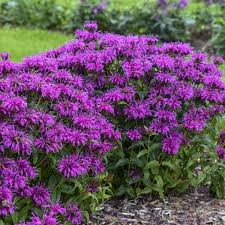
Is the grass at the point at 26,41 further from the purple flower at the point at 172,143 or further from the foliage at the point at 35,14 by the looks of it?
the purple flower at the point at 172,143

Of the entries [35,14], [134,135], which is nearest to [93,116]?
[134,135]

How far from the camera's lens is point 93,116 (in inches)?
163

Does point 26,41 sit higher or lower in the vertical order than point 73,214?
higher

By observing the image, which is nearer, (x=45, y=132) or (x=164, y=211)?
(x=45, y=132)

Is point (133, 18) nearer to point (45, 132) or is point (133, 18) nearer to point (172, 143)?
point (172, 143)

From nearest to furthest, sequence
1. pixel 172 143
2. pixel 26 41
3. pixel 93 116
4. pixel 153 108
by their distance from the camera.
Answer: pixel 93 116, pixel 172 143, pixel 153 108, pixel 26 41

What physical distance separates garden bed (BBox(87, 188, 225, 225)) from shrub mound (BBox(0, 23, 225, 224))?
162mm

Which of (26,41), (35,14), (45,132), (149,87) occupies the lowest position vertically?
(45,132)

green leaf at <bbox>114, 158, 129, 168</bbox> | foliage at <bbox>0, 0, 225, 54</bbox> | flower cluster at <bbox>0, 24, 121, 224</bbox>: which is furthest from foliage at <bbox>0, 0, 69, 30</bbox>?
flower cluster at <bbox>0, 24, 121, 224</bbox>

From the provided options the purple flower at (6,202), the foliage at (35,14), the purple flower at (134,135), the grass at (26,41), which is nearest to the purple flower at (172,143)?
the purple flower at (134,135)

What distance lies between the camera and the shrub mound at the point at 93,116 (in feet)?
12.1

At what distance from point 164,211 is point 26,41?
22.7 feet

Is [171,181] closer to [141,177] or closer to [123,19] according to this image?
[141,177]

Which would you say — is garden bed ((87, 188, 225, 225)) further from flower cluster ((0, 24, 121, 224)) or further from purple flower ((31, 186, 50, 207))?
purple flower ((31, 186, 50, 207))
